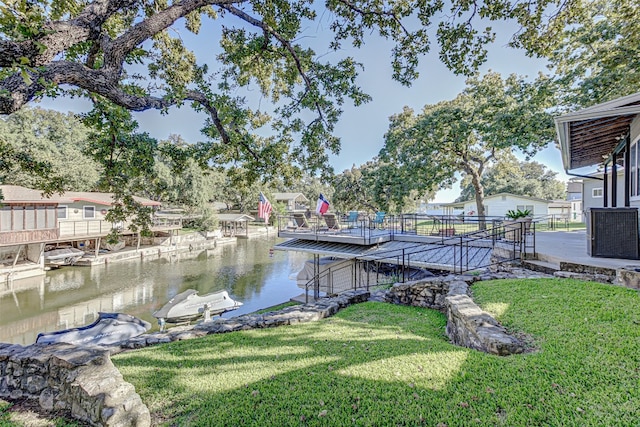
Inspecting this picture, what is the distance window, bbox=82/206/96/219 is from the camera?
22.9m

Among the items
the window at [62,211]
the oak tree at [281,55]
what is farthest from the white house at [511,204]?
the window at [62,211]

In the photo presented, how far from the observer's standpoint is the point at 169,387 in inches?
113

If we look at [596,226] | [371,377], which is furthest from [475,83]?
[371,377]

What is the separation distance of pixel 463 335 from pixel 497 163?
668 inches

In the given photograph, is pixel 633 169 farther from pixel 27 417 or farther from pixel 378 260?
pixel 27 417

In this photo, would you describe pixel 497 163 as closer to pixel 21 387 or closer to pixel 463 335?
pixel 463 335

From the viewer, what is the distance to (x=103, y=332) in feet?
29.7

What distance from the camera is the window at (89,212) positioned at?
22.9 metres

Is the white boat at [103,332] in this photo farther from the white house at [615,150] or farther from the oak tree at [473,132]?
the oak tree at [473,132]

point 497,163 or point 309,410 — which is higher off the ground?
point 497,163

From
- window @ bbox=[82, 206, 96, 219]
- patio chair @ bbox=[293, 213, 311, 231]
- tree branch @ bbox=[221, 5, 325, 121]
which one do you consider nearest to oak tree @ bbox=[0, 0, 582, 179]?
tree branch @ bbox=[221, 5, 325, 121]

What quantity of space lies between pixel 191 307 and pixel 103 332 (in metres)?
3.40

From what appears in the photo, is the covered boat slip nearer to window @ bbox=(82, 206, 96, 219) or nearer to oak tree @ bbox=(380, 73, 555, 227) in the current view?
oak tree @ bbox=(380, 73, 555, 227)

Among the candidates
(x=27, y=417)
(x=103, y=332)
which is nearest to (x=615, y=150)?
(x=27, y=417)
